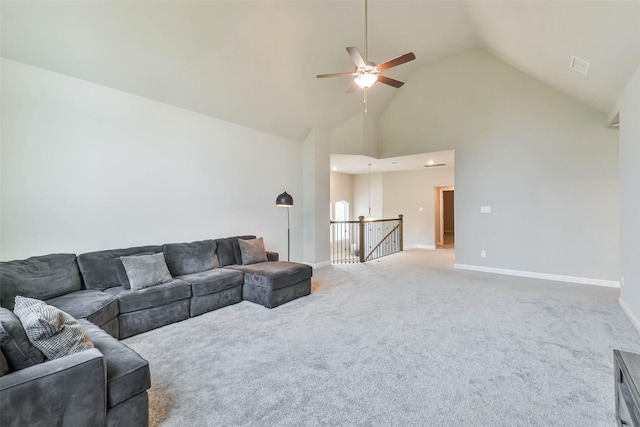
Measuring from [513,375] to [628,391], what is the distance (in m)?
0.92

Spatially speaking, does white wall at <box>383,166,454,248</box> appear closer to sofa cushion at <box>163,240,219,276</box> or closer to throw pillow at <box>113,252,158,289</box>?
sofa cushion at <box>163,240,219,276</box>

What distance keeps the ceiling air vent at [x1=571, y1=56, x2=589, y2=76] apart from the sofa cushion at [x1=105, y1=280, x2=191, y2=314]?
5.60 metres

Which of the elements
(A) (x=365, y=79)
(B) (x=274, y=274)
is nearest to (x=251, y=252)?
(B) (x=274, y=274)

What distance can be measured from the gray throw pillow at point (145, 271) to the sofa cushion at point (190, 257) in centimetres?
32

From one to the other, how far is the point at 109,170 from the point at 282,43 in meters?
3.02

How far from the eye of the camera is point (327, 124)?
21.5 ft

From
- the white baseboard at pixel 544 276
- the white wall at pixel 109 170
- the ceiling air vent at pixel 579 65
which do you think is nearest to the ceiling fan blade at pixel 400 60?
the ceiling air vent at pixel 579 65

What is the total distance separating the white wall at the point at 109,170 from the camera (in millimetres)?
3051

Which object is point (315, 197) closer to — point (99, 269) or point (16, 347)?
point (99, 269)

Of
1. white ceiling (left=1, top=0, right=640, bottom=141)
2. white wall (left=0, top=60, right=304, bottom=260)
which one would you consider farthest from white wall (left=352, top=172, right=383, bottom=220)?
white wall (left=0, top=60, right=304, bottom=260)

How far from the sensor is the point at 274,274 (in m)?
3.96

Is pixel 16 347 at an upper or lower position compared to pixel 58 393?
upper

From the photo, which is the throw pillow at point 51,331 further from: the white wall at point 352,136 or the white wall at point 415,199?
the white wall at point 415,199

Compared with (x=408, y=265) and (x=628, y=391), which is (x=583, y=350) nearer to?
(x=628, y=391)
